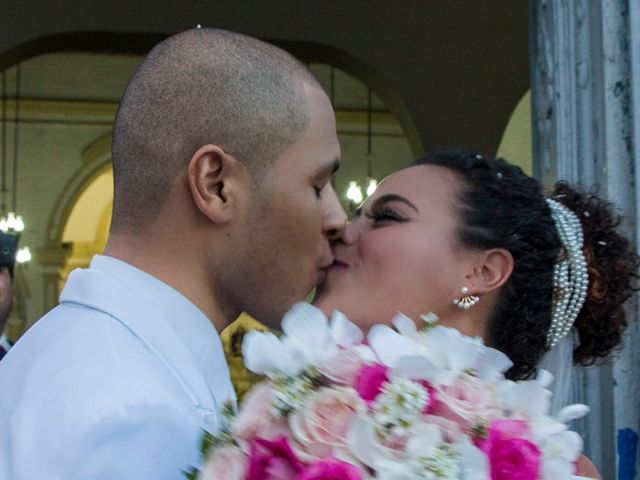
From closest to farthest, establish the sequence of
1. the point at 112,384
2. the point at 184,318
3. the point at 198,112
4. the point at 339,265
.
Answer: the point at 112,384, the point at 184,318, the point at 198,112, the point at 339,265

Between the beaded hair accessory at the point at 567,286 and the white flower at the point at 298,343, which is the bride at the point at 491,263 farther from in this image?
the white flower at the point at 298,343

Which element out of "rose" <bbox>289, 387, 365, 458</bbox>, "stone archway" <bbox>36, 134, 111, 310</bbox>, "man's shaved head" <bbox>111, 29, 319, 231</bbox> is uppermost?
"man's shaved head" <bbox>111, 29, 319, 231</bbox>

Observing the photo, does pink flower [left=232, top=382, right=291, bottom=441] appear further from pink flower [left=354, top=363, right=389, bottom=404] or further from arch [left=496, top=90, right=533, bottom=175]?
arch [left=496, top=90, right=533, bottom=175]

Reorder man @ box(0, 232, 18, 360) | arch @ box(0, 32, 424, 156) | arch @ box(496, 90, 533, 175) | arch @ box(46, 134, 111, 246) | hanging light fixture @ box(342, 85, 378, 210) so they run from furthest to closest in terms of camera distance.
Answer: arch @ box(46, 134, 111, 246)
hanging light fixture @ box(342, 85, 378, 210)
arch @ box(496, 90, 533, 175)
arch @ box(0, 32, 424, 156)
man @ box(0, 232, 18, 360)

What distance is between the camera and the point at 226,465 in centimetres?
140

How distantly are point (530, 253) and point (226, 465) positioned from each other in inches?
52.7

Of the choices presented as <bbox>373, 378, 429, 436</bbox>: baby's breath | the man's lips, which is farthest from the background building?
<bbox>373, 378, 429, 436</bbox>: baby's breath

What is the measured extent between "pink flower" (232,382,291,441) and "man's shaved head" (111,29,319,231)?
49 centimetres

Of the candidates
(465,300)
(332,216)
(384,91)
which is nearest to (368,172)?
(384,91)

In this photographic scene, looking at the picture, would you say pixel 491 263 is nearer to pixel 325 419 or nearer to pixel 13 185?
pixel 325 419

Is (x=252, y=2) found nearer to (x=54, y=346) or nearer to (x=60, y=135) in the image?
(x=54, y=346)

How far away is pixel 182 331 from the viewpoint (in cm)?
175

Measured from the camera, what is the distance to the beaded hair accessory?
2594 mm

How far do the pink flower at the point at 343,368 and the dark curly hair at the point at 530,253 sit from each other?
3.71ft
